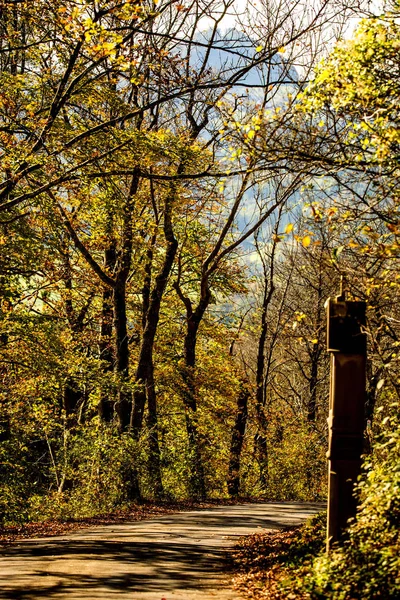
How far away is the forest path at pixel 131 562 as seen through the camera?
802 cm

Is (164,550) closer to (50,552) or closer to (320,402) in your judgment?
(50,552)

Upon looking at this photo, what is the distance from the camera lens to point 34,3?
41.6ft

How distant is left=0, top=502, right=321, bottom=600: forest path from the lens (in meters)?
8.02

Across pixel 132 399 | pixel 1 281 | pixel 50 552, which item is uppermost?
pixel 1 281

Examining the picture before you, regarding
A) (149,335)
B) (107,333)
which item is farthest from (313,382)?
(149,335)

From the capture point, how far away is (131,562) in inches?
389

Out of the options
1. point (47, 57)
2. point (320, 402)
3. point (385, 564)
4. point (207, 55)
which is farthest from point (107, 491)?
point (320, 402)

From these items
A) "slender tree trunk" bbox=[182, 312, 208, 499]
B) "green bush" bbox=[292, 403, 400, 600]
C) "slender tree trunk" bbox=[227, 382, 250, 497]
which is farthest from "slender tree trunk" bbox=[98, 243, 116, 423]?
"green bush" bbox=[292, 403, 400, 600]

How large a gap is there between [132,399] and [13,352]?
4.28 meters

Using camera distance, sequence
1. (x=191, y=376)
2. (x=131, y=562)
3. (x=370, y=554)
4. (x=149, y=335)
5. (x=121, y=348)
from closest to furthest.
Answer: (x=370, y=554)
(x=131, y=562)
(x=121, y=348)
(x=149, y=335)
(x=191, y=376)

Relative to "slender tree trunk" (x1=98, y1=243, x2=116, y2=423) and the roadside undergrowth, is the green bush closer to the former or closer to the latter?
the roadside undergrowth

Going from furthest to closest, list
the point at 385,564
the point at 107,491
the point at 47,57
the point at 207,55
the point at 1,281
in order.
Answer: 1. the point at 207,55
2. the point at 107,491
3. the point at 1,281
4. the point at 47,57
5. the point at 385,564

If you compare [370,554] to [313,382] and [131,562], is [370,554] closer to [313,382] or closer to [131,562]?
[131,562]

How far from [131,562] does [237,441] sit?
18.6 m
